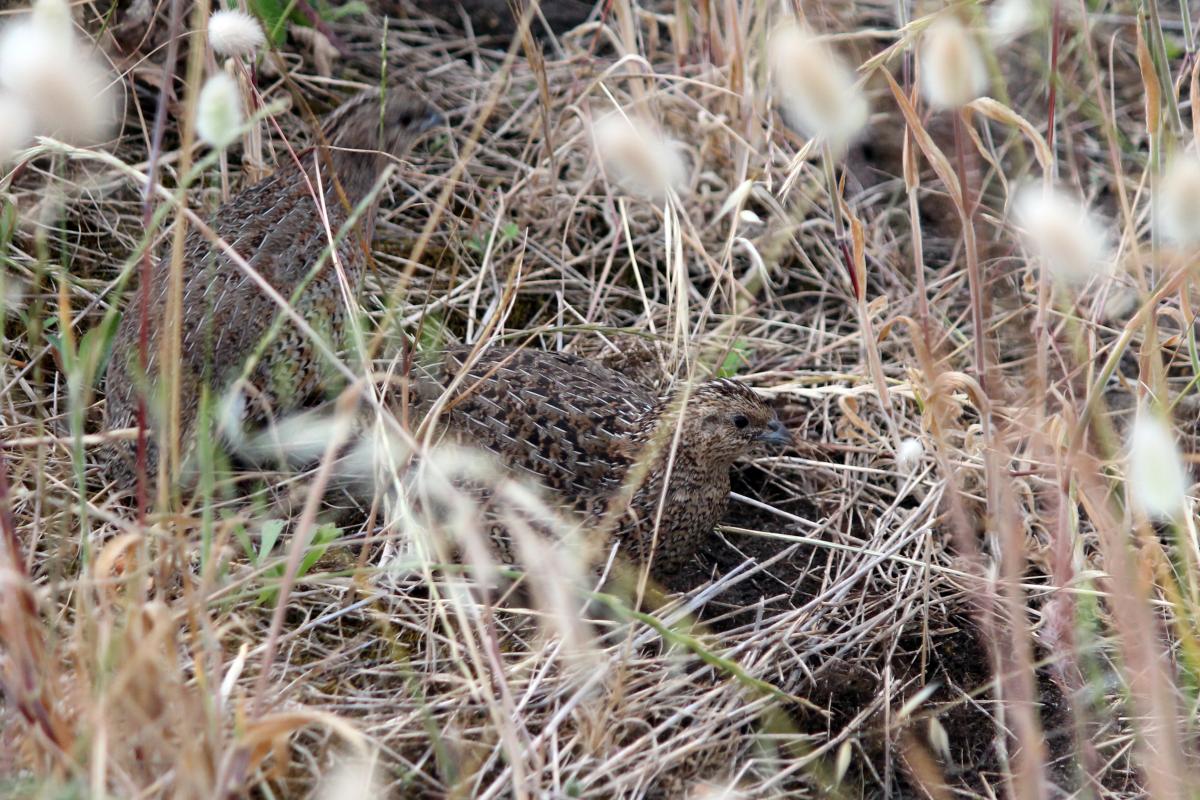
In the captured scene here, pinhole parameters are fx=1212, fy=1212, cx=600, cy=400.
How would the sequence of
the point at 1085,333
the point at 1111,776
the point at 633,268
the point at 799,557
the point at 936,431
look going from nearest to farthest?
1. the point at 936,431
2. the point at 1111,776
3. the point at 799,557
4. the point at 1085,333
5. the point at 633,268

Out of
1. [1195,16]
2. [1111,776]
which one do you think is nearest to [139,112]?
[1111,776]

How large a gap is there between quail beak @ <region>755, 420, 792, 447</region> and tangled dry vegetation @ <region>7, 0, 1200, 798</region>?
0.26 m

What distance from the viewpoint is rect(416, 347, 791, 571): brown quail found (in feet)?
12.0

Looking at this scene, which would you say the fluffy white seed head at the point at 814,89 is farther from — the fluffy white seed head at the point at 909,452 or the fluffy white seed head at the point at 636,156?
the fluffy white seed head at the point at 909,452

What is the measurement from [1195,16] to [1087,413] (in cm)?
376

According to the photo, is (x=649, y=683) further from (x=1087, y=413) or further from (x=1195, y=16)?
(x=1195, y=16)

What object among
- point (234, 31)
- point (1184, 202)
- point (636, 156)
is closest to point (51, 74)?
point (234, 31)

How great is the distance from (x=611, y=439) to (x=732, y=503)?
58 cm

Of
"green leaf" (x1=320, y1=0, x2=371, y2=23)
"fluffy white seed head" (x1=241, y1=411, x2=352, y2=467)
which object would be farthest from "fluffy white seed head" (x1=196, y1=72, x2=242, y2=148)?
"green leaf" (x1=320, y1=0, x2=371, y2=23)

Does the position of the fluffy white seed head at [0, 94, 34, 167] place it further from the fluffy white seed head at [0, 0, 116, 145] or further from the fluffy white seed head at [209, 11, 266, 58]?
the fluffy white seed head at [209, 11, 266, 58]


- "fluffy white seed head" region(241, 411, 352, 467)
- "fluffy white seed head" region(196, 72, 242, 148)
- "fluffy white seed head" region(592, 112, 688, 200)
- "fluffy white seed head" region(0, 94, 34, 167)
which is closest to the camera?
"fluffy white seed head" region(196, 72, 242, 148)

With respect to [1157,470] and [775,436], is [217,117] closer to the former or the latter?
[1157,470]

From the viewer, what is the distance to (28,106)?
2.33 m

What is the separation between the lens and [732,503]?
4.07m
